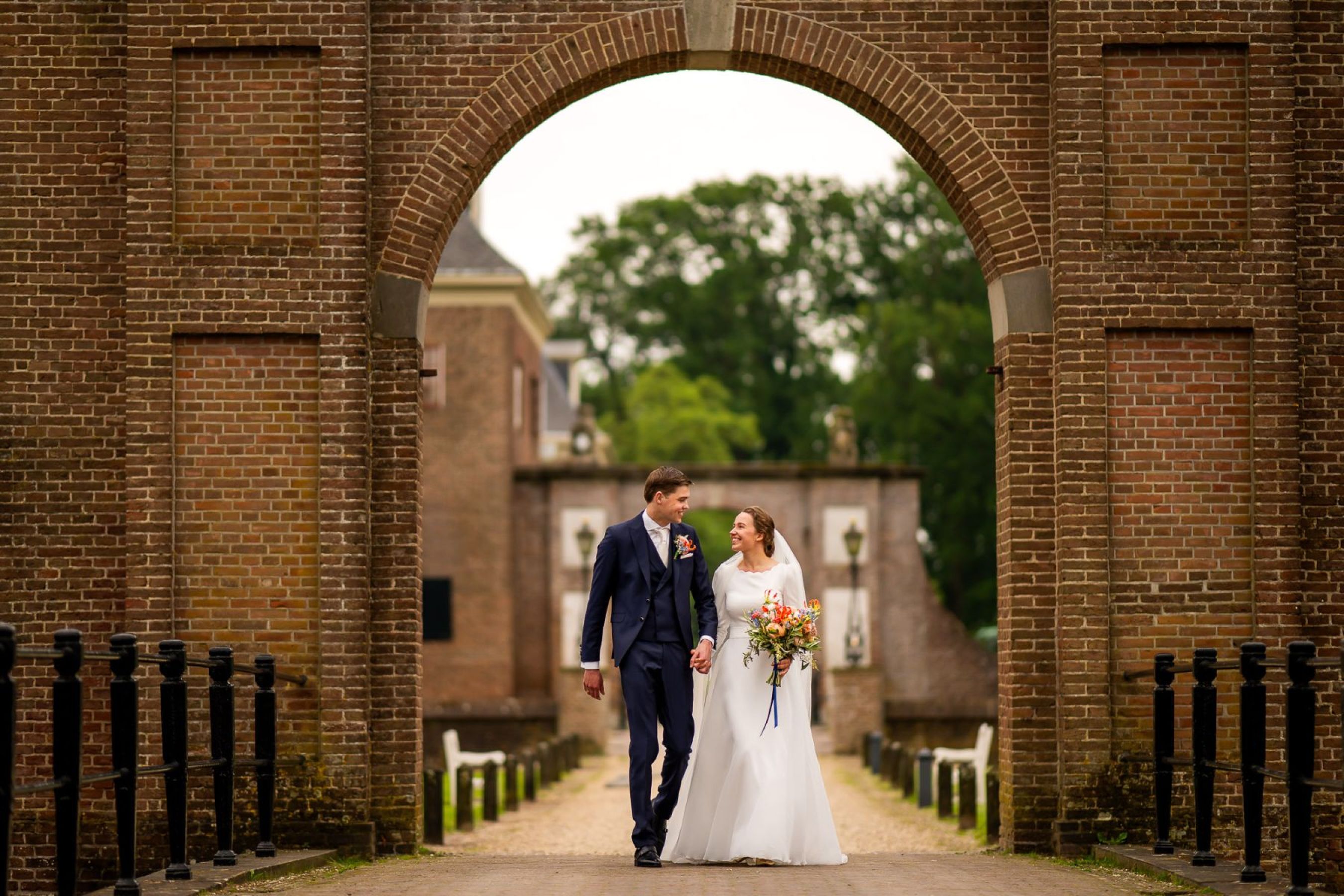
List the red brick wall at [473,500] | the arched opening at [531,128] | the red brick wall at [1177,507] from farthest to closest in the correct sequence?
the red brick wall at [473,500] < the arched opening at [531,128] < the red brick wall at [1177,507]

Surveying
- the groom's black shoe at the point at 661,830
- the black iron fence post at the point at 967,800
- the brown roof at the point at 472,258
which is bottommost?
the black iron fence post at the point at 967,800

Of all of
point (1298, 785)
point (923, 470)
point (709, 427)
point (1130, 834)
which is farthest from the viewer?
point (709, 427)

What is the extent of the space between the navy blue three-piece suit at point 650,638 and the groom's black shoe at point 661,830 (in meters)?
0.03

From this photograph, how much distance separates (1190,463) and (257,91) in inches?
243

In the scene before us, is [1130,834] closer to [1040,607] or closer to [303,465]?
[1040,607]

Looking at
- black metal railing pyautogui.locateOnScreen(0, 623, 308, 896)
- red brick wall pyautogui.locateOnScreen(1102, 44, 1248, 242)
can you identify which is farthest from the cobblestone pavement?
red brick wall pyautogui.locateOnScreen(1102, 44, 1248, 242)

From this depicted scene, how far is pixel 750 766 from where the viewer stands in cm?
970

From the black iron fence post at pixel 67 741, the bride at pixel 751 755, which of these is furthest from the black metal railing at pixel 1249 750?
the black iron fence post at pixel 67 741

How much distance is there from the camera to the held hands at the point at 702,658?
9344 mm

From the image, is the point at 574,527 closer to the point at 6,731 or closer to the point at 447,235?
the point at 447,235

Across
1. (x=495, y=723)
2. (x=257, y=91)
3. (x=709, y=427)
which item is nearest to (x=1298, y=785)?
(x=257, y=91)

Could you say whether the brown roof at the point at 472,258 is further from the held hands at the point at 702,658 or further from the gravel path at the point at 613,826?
the held hands at the point at 702,658

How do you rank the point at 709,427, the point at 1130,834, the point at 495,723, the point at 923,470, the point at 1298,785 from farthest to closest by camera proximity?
the point at 709,427 → the point at 923,470 → the point at 495,723 → the point at 1130,834 → the point at 1298,785

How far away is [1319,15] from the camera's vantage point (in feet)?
37.4
